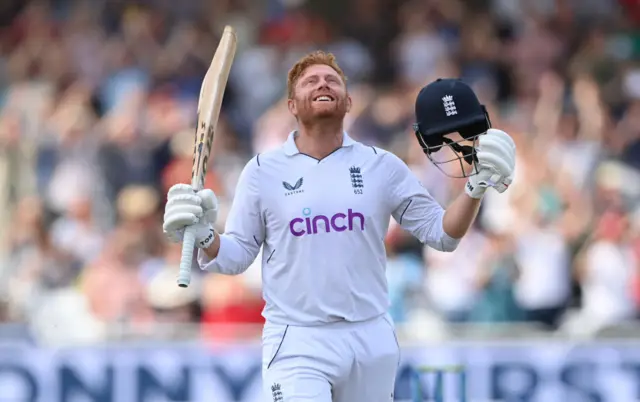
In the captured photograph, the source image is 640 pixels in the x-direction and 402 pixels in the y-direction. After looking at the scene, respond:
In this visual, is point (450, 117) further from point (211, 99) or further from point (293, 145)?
point (211, 99)

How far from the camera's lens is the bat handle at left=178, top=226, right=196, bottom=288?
5.35 m

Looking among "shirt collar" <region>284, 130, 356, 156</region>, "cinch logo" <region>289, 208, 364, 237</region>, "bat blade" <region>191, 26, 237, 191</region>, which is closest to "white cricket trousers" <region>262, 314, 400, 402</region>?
"cinch logo" <region>289, 208, 364, 237</region>

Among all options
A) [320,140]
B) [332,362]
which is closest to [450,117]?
[320,140]

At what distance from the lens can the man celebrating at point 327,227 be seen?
5.47m

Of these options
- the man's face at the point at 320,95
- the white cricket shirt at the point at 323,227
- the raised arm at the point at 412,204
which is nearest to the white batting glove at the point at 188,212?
the white cricket shirt at the point at 323,227

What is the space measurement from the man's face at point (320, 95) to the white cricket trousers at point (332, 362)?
0.88m

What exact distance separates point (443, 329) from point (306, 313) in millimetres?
4461

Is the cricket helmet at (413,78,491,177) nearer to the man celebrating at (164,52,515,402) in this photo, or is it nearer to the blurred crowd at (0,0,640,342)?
the man celebrating at (164,52,515,402)

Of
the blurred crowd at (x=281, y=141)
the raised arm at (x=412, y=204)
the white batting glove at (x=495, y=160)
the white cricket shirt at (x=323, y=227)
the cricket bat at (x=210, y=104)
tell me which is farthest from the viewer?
the blurred crowd at (x=281, y=141)

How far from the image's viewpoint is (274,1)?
13.6 meters

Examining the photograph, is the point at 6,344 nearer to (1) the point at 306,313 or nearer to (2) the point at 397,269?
(2) the point at 397,269

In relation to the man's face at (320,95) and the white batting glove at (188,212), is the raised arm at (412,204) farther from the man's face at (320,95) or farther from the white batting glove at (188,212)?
the white batting glove at (188,212)

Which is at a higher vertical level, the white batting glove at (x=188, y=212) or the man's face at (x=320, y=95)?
the man's face at (x=320, y=95)

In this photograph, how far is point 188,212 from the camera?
534cm
